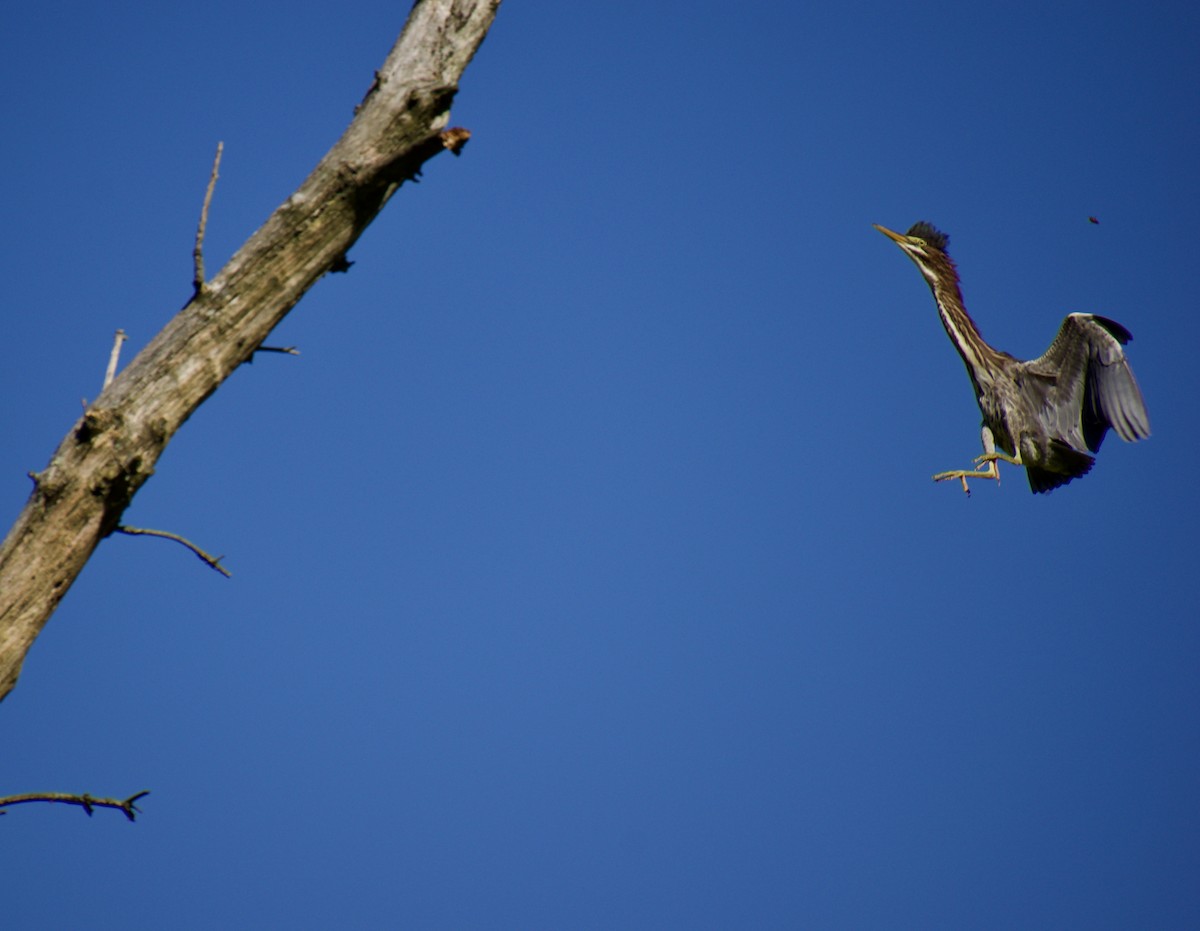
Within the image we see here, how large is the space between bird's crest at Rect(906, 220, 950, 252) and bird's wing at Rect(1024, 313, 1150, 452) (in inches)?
47.2

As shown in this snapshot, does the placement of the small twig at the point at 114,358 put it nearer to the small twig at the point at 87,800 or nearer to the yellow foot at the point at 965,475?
the small twig at the point at 87,800

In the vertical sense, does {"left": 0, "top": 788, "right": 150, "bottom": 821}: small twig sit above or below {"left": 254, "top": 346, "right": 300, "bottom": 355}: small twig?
below

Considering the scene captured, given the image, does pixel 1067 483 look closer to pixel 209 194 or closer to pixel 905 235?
pixel 905 235

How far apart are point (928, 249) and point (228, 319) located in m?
6.39

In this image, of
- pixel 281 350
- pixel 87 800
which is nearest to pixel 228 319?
pixel 281 350

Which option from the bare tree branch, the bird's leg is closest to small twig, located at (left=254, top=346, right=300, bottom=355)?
the bare tree branch

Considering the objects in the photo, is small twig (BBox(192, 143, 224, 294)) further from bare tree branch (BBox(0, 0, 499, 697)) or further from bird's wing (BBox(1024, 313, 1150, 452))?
bird's wing (BBox(1024, 313, 1150, 452))

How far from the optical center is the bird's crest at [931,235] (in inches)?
321

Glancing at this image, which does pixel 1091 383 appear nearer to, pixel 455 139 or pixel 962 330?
pixel 962 330

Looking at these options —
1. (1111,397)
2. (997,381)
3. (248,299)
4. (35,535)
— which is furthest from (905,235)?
(35,535)

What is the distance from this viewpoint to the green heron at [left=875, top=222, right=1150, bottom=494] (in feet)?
24.1

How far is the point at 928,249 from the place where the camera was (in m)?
8.22

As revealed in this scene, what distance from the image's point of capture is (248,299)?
347 centimetres

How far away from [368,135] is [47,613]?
198 centimetres
